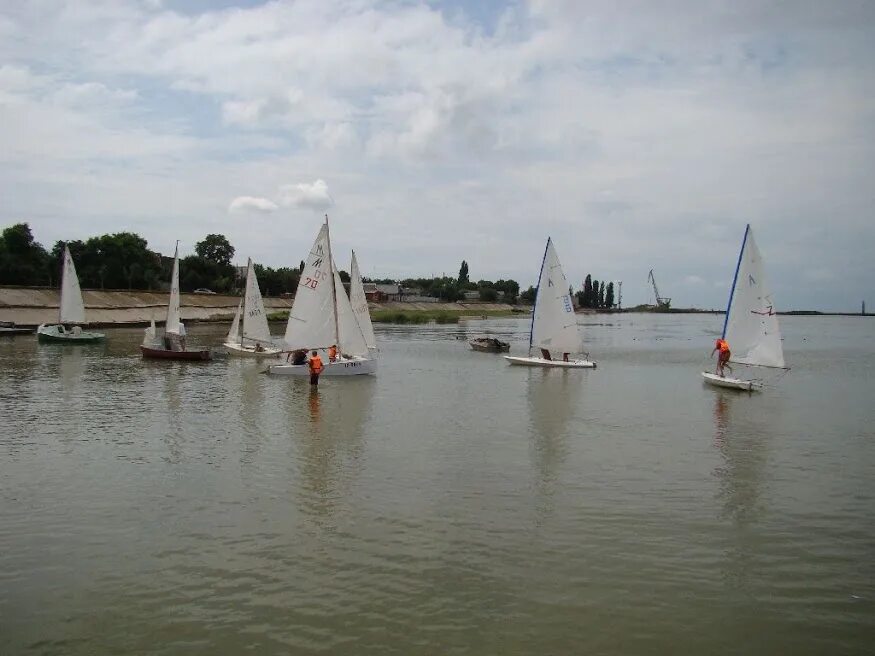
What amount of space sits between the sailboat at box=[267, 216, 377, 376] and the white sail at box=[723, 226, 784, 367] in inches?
808

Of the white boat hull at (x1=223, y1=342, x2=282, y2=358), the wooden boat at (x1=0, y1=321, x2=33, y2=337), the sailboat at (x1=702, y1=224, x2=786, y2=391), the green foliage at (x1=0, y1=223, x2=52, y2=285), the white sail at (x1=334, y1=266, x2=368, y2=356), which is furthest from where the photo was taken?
the green foliage at (x1=0, y1=223, x2=52, y2=285)

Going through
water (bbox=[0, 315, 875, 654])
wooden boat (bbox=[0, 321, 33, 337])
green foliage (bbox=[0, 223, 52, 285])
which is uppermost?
green foliage (bbox=[0, 223, 52, 285])

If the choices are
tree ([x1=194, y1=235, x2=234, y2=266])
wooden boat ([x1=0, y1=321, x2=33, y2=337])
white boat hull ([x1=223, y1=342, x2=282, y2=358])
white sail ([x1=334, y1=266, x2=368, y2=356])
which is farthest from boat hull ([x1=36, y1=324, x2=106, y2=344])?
tree ([x1=194, y1=235, x2=234, y2=266])

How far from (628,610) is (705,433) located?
15995 millimetres

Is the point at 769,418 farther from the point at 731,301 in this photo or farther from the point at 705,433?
the point at 731,301

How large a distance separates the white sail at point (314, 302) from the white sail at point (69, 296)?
3402cm

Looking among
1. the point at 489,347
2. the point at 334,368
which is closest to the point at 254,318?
the point at 334,368

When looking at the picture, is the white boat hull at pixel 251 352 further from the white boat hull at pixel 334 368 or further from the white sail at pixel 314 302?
the white sail at pixel 314 302

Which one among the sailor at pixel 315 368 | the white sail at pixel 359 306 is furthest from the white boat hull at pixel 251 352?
the sailor at pixel 315 368

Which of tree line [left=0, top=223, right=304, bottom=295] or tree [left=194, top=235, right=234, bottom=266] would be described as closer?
tree line [left=0, top=223, right=304, bottom=295]

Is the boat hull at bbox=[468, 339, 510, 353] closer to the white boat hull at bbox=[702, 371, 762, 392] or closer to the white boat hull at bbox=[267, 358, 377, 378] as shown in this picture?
the white boat hull at bbox=[267, 358, 377, 378]

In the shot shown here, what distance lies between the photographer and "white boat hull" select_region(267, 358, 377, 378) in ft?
130

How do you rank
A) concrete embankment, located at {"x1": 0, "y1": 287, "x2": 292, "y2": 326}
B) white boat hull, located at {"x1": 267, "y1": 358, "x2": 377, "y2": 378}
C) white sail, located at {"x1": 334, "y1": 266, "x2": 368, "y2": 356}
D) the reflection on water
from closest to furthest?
the reflection on water, white boat hull, located at {"x1": 267, "y1": 358, "x2": 377, "y2": 378}, white sail, located at {"x1": 334, "y1": 266, "x2": 368, "y2": 356}, concrete embankment, located at {"x1": 0, "y1": 287, "x2": 292, "y2": 326}

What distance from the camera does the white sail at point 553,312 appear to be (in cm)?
4797
